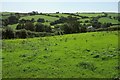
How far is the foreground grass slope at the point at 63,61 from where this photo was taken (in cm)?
2018

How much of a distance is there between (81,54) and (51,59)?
349 cm

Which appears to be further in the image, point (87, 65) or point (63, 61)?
point (63, 61)

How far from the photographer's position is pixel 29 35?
187ft

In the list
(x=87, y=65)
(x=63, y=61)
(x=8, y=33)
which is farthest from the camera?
(x=8, y=33)

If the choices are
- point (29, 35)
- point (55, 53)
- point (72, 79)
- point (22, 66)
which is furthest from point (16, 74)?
point (29, 35)

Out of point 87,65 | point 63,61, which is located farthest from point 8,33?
point 87,65

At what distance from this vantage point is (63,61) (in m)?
24.0

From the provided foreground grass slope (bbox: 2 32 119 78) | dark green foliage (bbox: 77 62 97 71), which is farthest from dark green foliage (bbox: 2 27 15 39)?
dark green foliage (bbox: 77 62 97 71)

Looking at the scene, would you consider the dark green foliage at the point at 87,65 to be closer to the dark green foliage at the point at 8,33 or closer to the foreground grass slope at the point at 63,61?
the foreground grass slope at the point at 63,61

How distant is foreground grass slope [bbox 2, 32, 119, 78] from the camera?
20.2 meters

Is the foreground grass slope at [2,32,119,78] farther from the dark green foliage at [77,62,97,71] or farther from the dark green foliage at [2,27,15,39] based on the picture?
the dark green foliage at [2,27,15,39]

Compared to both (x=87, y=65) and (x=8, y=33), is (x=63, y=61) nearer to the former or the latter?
(x=87, y=65)

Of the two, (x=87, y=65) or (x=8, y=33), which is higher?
(x=8, y=33)

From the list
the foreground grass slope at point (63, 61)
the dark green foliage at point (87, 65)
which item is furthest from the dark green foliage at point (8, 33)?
the dark green foliage at point (87, 65)
